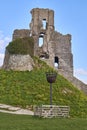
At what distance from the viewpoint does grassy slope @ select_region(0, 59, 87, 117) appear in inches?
1426

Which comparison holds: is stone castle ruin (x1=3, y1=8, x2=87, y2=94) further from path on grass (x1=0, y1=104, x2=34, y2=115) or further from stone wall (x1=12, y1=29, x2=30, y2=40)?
path on grass (x1=0, y1=104, x2=34, y2=115)

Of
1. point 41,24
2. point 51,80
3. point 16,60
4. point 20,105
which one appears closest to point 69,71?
point 41,24

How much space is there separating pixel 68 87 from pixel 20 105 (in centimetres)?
990

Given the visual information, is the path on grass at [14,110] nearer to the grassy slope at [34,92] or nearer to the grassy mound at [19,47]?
the grassy slope at [34,92]

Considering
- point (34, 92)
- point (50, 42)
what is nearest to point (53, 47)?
point (50, 42)

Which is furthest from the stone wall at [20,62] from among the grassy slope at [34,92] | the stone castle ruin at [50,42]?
the stone castle ruin at [50,42]

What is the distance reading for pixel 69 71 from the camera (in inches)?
2537

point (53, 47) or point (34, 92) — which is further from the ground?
point (53, 47)

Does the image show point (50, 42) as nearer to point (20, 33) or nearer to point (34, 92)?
point (20, 33)

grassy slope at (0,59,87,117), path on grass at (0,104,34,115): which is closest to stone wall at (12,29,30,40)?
grassy slope at (0,59,87,117)

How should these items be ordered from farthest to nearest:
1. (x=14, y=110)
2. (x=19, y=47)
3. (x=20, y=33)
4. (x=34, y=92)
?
(x=20, y=33)
(x=19, y=47)
(x=34, y=92)
(x=14, y=110)

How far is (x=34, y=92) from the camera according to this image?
3897cm

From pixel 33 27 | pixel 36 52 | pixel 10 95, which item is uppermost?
pixel 33 27

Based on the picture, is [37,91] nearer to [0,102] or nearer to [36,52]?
[0,102]
